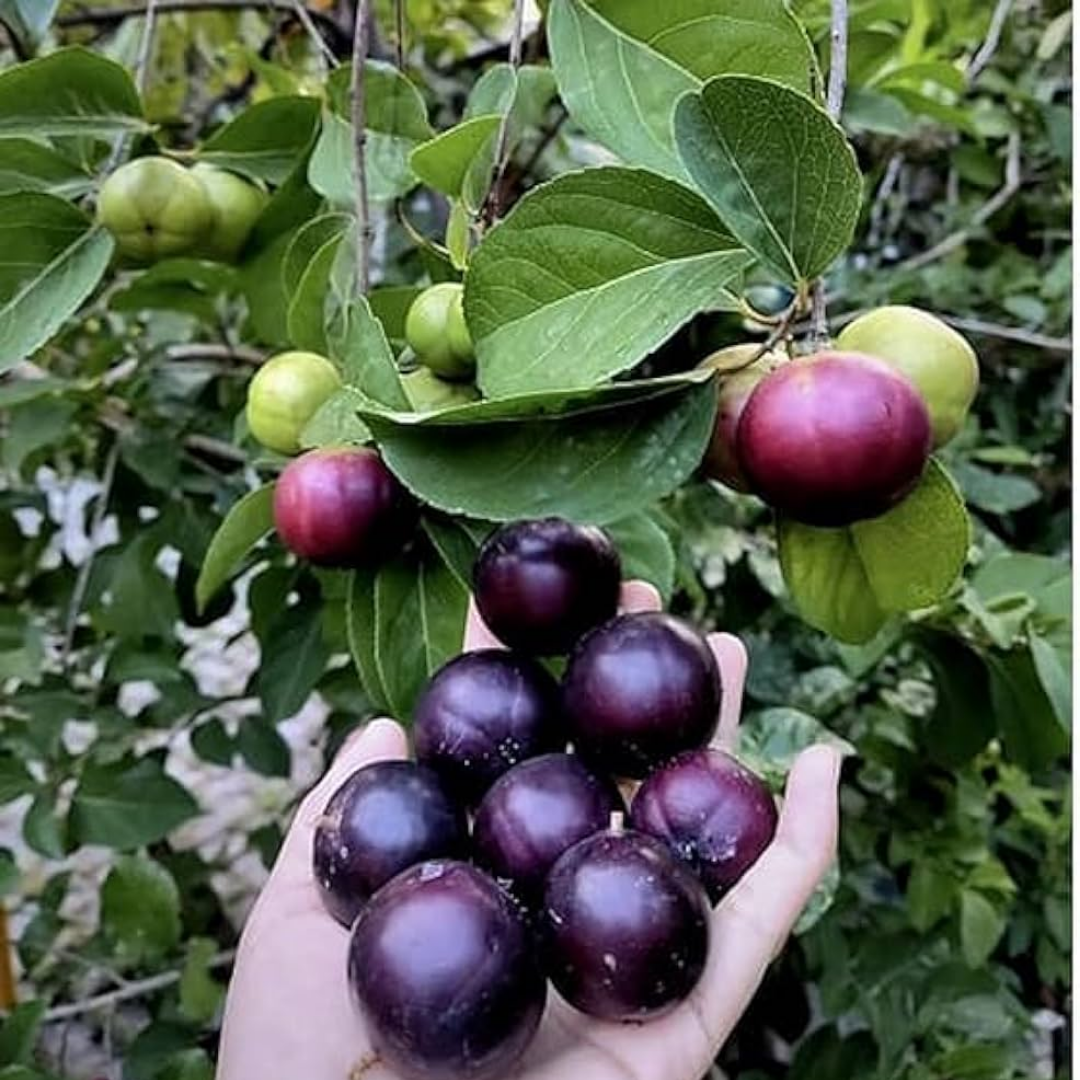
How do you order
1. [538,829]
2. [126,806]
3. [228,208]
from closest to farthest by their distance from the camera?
[538,829] → [228,208] → [126,806]

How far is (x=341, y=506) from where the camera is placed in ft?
2.40

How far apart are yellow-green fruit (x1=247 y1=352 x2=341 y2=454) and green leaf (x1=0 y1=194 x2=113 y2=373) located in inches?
4.6

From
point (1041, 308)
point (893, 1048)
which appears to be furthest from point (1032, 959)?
point (1041, 308)

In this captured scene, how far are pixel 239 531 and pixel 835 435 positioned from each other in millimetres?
430

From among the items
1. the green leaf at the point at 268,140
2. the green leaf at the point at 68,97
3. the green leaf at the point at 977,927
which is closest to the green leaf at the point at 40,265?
the green leaf at the point at 68,97

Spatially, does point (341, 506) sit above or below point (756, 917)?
above

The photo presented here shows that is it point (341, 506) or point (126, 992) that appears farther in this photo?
point (126, 992)

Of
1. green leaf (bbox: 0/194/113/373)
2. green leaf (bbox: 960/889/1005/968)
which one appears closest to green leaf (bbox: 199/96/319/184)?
green leaf (bbox: 0/194/113/373)

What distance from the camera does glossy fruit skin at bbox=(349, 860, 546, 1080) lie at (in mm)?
623

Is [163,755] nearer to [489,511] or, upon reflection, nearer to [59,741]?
[59,741]

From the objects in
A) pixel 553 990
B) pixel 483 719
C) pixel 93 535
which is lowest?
pixel 93 535

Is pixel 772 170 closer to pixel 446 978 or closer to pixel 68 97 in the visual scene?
pixel 446 978

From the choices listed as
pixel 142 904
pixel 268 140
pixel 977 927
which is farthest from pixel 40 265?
pixel 977 927

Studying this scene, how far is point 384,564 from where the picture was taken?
2.56 feet
